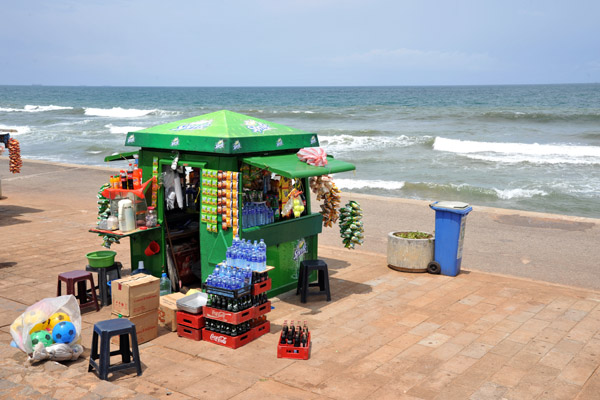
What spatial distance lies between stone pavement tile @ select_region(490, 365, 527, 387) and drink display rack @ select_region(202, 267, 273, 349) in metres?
2.74

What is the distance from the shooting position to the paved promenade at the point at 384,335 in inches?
230

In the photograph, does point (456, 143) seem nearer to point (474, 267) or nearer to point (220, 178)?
point (474, 267)

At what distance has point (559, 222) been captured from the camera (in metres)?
14.5

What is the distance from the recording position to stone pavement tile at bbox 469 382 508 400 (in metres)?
5.74

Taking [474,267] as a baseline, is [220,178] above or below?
above

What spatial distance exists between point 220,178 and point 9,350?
3.18 meters

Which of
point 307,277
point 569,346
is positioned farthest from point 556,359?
point 307,277

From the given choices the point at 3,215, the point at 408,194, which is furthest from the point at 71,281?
the point at 408,194

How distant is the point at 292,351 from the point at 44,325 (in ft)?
8.93

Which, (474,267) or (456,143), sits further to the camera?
(456,143)

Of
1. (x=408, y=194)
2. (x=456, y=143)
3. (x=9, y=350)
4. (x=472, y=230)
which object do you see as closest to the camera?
(x=9, y=350)

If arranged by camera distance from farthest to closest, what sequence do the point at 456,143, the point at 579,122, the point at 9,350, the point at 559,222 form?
the point at 579,122 < the point at 456,143 < the point at 559,222 < the point at 9,350

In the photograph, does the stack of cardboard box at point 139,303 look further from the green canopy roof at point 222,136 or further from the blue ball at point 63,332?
the green canopy roof at point 222,136

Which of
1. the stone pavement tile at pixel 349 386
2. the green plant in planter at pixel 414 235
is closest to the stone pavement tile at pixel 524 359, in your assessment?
the stone pavement tile at pixel 349 386
